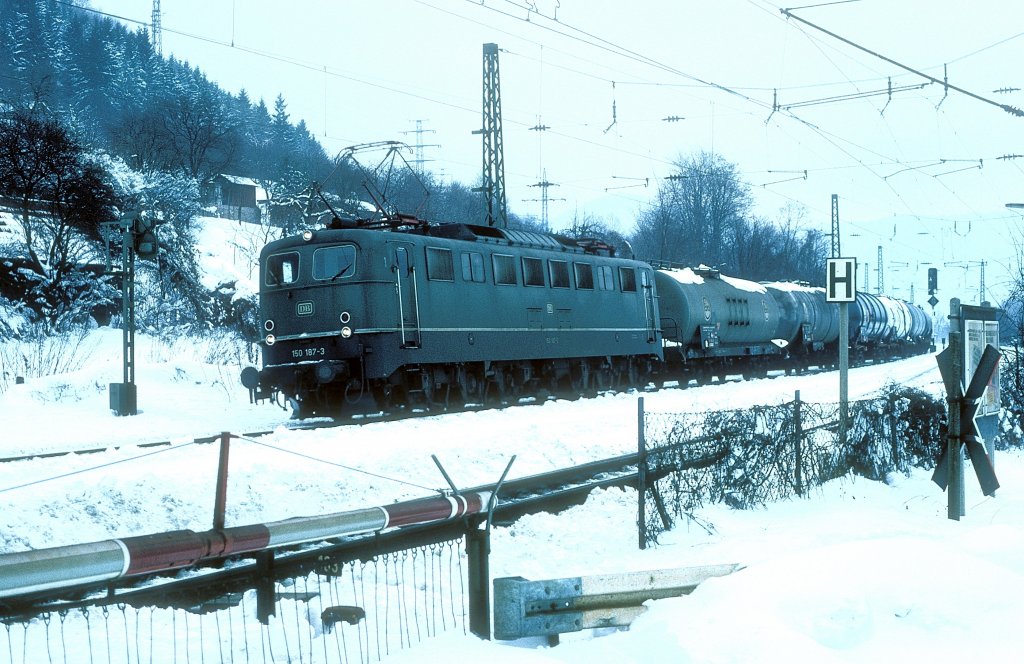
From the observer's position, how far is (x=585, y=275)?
82.4ft

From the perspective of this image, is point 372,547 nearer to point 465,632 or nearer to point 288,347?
point 465,632

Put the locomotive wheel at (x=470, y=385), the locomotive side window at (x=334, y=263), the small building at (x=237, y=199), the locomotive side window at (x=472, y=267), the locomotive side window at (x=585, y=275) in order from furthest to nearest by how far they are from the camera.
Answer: the small building at (x=237, y=199) < the locomotive side window at (x=585, y=275) < the locomotive wheel at (x=470, y=385) < the locomotive side window at (x=472, y=267) < the locomotive side window at (x=334, y=263)

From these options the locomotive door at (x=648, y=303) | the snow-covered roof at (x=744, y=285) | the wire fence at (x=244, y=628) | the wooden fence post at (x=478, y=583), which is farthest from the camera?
the snow-covered roof at (x=744, y=285)

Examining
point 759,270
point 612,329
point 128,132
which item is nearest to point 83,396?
point 612,329

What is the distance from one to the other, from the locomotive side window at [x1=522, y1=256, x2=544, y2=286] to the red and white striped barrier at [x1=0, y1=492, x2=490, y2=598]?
16307 millimetres

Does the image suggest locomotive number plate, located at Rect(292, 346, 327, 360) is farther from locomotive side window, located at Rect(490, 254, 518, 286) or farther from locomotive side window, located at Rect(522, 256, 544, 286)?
locomotive side window, located at Rect(522, 256, 544, 286)

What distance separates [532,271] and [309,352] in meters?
5.97

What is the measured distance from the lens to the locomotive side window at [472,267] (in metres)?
20.4

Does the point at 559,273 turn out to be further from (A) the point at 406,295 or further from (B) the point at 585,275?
(A) the point at 406,295

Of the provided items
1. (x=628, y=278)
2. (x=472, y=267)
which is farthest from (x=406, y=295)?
(x=628, y=278)

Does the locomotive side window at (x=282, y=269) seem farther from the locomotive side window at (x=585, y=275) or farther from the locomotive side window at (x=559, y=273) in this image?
the locomotive side window at (x=585, y=275)

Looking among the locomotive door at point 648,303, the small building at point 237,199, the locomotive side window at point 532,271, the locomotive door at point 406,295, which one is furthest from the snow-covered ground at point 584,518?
the small building at point 237,199

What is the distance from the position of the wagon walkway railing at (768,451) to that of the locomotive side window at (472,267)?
7.74 m

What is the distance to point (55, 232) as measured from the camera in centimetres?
3709
